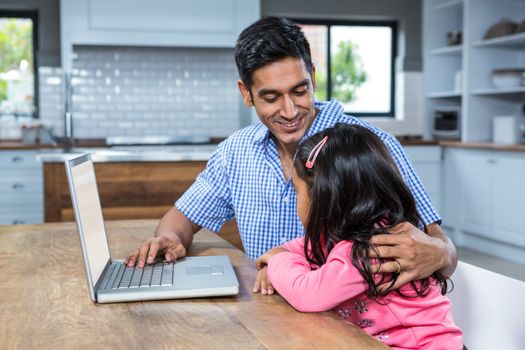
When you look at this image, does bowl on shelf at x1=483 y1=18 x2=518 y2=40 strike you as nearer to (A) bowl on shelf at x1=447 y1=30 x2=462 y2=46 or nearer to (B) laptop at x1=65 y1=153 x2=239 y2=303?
(A) bowl on shelf at x1=447 y1=30 x2=462 y2=46

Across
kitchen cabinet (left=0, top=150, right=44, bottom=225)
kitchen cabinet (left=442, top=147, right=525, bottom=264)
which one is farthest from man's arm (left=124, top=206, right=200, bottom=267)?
kitchen cabinet (left=0, top=150, right=44, bottom=225)

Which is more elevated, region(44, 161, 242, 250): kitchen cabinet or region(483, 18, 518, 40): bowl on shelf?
region(483, 18, 518, 40): bowl on shelf

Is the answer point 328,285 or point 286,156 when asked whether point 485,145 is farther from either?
point 328,285

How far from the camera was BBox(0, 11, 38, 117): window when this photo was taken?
6078 millimetres

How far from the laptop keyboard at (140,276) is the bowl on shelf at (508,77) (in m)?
4.50

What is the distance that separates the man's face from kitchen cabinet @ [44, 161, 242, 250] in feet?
6.69

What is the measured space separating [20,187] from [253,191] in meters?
3.88

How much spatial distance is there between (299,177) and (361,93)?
541cm

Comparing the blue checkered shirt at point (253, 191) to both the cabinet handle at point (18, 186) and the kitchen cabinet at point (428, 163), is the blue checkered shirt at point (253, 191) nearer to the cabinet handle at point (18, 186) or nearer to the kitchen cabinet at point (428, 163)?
the cabinet handle at point (18, 186)

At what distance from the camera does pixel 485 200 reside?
17.4 feet

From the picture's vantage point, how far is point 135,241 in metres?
1.98

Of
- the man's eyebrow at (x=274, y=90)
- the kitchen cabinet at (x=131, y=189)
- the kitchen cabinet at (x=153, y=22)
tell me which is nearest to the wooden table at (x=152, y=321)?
the man's eyebrow at (x=274, y=90)

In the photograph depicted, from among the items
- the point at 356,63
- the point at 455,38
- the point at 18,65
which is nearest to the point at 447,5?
the point at 455,38

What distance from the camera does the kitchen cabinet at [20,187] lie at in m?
5.33
